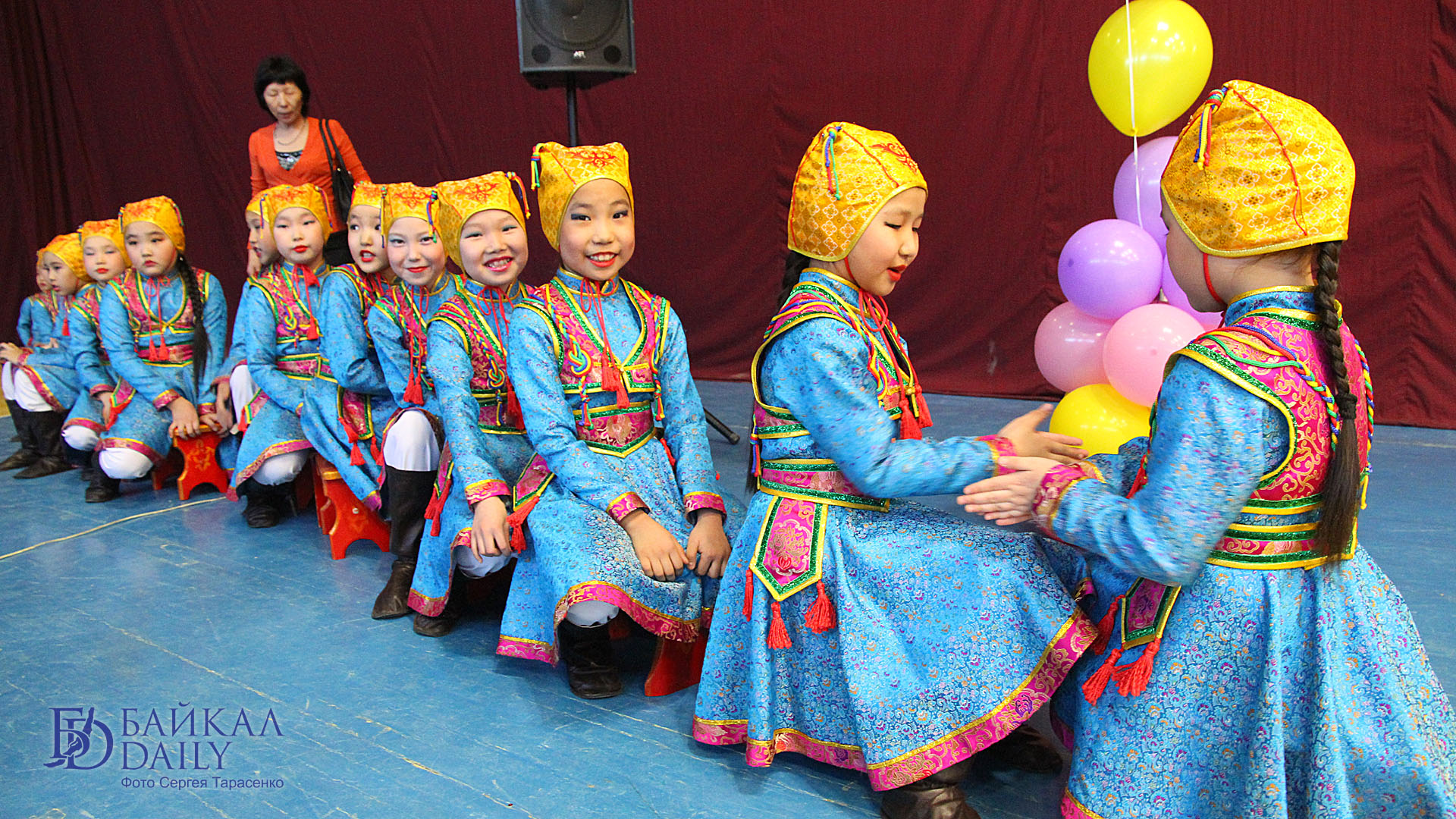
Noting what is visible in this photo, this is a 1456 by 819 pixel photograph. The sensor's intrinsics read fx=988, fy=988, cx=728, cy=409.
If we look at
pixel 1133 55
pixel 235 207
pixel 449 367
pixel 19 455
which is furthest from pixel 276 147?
pixel 235 207

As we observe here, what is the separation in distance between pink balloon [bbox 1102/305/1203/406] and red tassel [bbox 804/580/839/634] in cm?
138

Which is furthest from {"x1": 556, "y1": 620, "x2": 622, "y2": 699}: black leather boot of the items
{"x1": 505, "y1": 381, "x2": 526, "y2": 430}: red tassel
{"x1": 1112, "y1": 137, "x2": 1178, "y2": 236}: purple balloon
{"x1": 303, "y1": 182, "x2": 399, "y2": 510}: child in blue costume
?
{"x1": 1112, "y1": 137, "x2": 1178, "y2": 236}: purple balloon

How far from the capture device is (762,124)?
5.39 meters

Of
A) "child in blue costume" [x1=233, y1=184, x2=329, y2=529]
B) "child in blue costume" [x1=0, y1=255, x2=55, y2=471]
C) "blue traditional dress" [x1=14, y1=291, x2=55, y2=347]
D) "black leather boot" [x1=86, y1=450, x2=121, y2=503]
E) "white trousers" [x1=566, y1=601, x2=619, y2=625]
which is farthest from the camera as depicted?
"blue traditional dress" [x1=14, y1=291, x2=55, y2=347]

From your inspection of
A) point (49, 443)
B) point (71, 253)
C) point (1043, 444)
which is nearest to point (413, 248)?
point (1043, 444)

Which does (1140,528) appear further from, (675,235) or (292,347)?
(675,235)

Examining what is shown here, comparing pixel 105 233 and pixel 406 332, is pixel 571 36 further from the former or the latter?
pixel 105 233

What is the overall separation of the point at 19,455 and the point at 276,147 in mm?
1885

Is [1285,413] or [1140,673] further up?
[1285,413]

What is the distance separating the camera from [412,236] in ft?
8.77

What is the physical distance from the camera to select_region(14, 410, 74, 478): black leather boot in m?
4.25

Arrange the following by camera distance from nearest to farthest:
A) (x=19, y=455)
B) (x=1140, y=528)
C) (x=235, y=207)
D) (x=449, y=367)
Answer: (x=1140, y=528) → (x=449, y=367) → (x=19, y=455) → (x=235, y=207)

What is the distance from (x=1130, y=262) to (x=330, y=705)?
2.35 m

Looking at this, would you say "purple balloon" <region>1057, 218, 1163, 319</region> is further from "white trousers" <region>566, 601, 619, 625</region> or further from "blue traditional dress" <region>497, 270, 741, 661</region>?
"white trousers" <region>566, 601, 619, 625</region>
